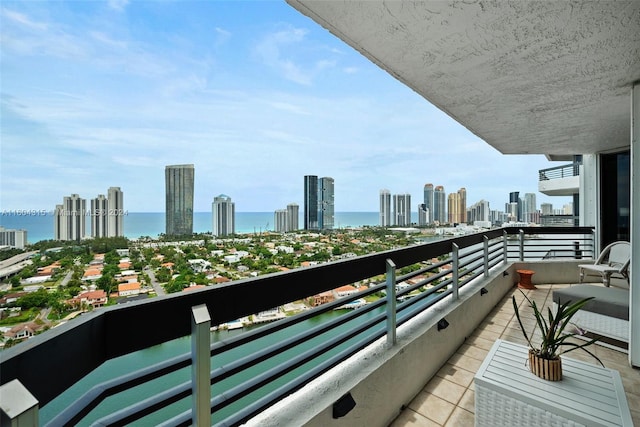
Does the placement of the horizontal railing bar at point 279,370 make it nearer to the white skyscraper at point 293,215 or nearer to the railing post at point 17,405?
the railing post at point 17,405

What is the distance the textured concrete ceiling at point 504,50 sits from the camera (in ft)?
6.09

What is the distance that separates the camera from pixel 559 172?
418 inches

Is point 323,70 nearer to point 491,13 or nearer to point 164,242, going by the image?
point 164,242

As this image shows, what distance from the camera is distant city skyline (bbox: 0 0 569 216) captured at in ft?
34.5

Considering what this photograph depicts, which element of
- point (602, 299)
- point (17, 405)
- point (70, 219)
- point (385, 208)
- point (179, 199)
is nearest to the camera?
point (17, 405)

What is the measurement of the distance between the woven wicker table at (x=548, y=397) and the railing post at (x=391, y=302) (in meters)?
0.56

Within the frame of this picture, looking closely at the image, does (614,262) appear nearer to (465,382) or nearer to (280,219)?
(465,382)

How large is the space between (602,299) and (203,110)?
28.9 meters

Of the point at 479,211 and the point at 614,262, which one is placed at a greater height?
the point at 479,211

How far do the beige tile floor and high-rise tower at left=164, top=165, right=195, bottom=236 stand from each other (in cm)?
1303

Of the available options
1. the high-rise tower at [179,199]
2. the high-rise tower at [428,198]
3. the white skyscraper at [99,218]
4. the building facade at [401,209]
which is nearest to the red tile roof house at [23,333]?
the white skyscraper at [99,218]

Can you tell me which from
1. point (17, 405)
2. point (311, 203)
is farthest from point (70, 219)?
point (311, 203)

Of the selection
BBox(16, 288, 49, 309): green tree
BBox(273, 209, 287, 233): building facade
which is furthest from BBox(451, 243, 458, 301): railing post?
BBox(273, 209, 287, 233): building facade

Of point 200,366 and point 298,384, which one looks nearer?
point 200,366
